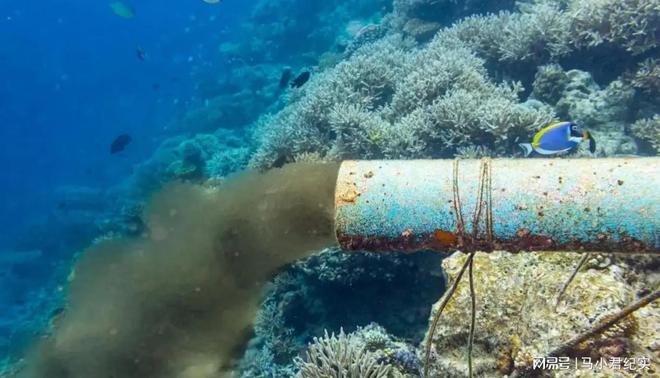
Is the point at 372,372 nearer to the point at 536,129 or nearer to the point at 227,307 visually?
the point at 227,307

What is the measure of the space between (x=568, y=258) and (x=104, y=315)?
167 inches

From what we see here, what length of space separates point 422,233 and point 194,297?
2.91 meters

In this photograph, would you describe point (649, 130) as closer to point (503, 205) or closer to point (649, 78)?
point (649, 78)

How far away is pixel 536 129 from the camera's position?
538 cm

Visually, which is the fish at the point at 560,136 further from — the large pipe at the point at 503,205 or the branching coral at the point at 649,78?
the branching coral at the point at 649,78

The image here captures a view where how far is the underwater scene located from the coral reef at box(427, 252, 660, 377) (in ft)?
0.04

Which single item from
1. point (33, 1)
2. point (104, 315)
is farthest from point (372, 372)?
point (33, 1)

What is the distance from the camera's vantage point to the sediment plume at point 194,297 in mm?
3930

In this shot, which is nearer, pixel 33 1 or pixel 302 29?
pixel 302 29

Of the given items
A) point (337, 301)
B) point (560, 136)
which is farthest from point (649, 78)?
point (337, 301)

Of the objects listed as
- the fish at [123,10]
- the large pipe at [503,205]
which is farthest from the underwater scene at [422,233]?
the fish at [123,10]

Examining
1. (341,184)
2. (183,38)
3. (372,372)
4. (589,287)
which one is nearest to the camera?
(341,184)

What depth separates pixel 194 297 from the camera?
4102 millimetres

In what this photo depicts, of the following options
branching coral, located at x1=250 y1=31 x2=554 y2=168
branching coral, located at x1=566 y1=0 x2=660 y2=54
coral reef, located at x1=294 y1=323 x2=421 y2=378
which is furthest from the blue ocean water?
branching coral, located at x1=566 y1=0 x2=660 y2=54
